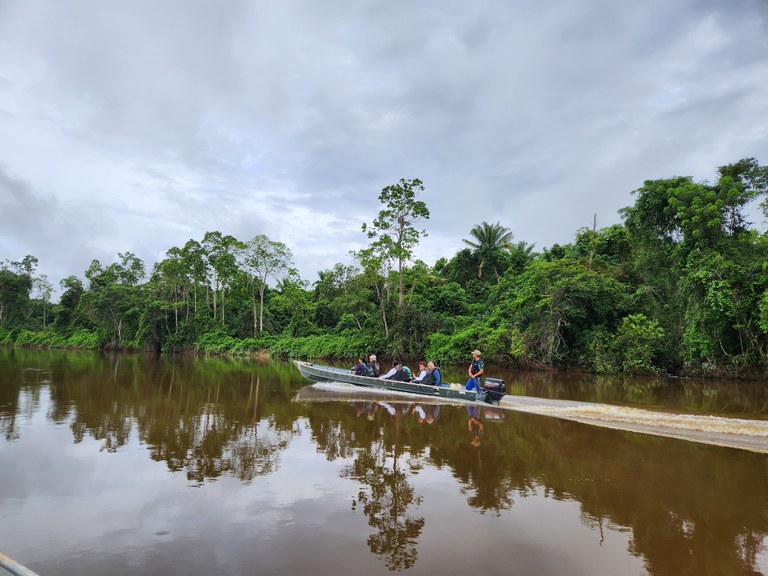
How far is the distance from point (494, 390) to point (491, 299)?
65.4 feet

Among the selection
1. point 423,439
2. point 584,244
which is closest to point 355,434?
point 423,439

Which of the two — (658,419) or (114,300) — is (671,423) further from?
(114,300)

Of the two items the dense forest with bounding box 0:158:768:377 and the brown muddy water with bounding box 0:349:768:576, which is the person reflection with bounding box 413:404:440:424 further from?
the dense forest with bounding box 0:158:768:377

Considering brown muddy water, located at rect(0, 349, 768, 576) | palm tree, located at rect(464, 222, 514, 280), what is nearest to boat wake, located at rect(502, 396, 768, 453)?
brown muddy water, located at rect(0, 349, 768, 576)

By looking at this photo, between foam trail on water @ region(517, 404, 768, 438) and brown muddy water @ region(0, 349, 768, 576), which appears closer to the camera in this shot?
Answer: brown muddy water @ region(0, 349, 768, 576)

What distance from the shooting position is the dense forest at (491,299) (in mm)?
18328

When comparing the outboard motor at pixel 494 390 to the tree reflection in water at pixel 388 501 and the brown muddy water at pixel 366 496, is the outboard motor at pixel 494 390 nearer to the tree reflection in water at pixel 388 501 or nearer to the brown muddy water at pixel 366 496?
the brown muddy water at pixel 366 496

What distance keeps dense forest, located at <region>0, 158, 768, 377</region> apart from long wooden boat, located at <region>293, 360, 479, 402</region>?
1118cm

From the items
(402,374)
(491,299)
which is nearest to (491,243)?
(491,299)

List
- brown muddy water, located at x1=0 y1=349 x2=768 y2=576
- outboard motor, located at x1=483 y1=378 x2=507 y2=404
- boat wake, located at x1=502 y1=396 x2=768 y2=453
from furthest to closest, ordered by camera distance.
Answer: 1. outboard motor, located at x1=483 y1=378 x2=507 y2=404
2. boat wake, located at x1=502 y1=396 x2=768 y2=453
3. brown muddy water, located at x1=0 y1=349 x2=768 y2=576

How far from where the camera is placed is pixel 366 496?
19.3 feet

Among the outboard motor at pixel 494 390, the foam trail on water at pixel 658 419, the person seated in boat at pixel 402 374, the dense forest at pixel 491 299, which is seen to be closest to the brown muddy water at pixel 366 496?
the foam trail on water at pixel 658 419

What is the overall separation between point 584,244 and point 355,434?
26.9 meters

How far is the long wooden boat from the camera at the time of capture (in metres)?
13.2
